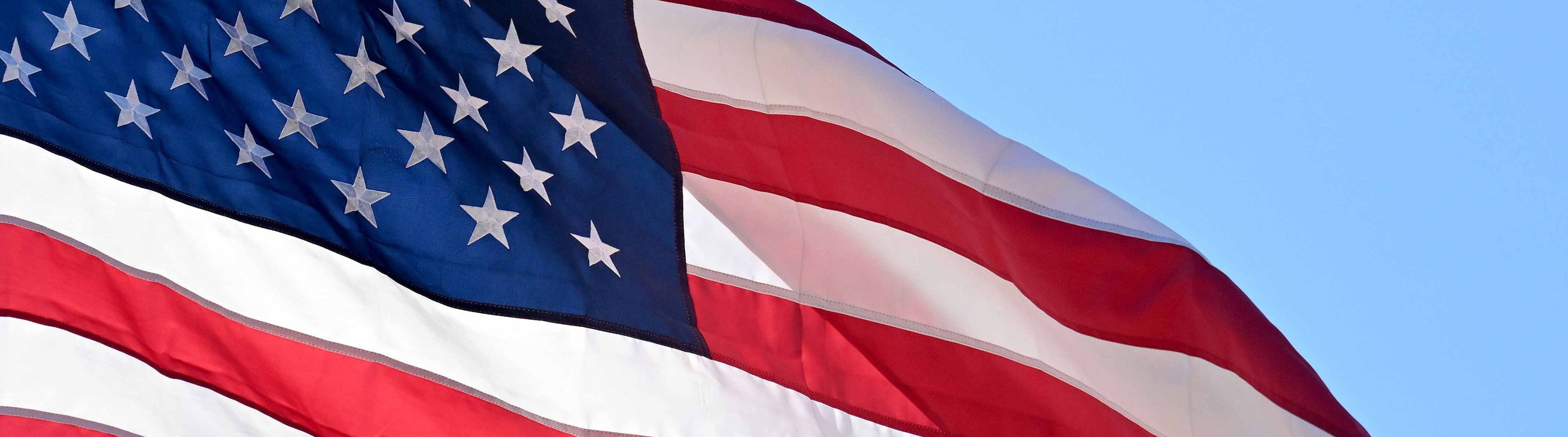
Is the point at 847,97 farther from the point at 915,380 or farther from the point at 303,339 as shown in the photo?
the point at 303,339

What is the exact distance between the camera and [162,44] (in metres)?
4.55

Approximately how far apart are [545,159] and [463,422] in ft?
2.97

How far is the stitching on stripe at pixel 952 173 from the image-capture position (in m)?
5.65

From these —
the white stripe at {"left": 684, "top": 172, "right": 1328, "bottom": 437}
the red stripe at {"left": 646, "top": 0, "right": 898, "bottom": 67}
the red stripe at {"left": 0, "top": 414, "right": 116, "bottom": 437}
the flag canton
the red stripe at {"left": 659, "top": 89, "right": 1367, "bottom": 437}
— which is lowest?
the red stripe at {"left": 0, "top": 414, "right": 116, "bottom": 437}

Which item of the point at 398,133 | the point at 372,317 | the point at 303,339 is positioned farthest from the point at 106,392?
the point at 398,133

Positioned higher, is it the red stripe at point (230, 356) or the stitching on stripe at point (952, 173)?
the stitching on stripe at point (952, 173)

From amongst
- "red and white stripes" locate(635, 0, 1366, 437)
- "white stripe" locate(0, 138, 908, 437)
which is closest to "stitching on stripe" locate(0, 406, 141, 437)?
"white stripe" locate(0, 138, 908, 437)

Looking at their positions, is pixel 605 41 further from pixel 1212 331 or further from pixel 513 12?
pixel 1212 331

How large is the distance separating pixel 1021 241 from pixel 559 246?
1765 mm

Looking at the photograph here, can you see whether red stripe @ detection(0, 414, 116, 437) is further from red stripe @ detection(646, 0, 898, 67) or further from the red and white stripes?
red stripe @ detection(646, 0, 898, 67)

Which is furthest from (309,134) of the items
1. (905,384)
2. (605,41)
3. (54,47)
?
(905,384)

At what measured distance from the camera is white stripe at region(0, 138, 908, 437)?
447 centimetres

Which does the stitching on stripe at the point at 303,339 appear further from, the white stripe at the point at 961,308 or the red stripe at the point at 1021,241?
the red stripe at the point at 1021,241

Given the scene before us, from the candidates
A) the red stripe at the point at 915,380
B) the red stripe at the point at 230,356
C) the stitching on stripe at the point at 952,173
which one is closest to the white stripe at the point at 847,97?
the stitching on stripe at the point at 952,173
